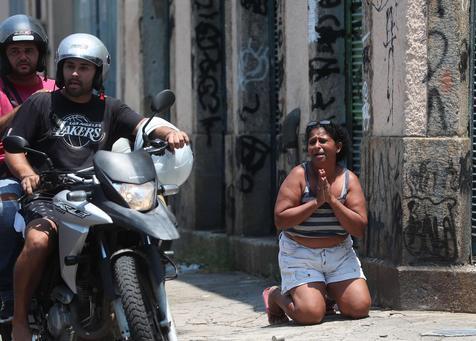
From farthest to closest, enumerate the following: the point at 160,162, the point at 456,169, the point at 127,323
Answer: the point at 456,169, the point at 160,162, the point at 127,323

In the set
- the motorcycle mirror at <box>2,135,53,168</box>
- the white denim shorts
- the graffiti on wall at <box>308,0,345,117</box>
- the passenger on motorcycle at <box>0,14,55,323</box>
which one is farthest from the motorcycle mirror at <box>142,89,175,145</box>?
the graffiti on wall at <box>308,0,345,117</box>

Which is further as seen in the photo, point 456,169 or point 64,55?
point 456,169

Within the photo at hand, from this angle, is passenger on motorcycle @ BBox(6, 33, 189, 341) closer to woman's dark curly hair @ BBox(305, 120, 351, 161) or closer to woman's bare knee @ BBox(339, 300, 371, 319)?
woman's dark curly hair @ BBox(305, 120, 351, 161)

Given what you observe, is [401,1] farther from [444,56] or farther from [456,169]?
[456,169]

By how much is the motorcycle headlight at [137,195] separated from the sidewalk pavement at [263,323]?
5.68 feet

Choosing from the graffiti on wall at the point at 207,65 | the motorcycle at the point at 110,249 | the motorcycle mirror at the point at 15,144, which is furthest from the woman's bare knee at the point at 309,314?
the graffiti on wall at the point at 207,65

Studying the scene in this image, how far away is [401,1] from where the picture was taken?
7863mm

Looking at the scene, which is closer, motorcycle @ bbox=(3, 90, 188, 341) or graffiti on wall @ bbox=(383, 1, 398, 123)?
motorcycle @ bbox=(3, 90, 188, 341)

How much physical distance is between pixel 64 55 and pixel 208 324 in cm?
267

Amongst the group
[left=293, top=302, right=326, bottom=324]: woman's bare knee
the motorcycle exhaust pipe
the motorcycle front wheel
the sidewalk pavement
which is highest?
the motorcycle front wheel

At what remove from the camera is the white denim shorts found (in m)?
7.38

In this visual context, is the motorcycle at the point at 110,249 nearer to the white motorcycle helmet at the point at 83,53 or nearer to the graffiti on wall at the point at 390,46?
the white motorcycle helmet at the point at 83,53

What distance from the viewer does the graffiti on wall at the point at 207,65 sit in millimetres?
11789

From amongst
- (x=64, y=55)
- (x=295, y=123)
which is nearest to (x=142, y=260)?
(x=64, y=55)
